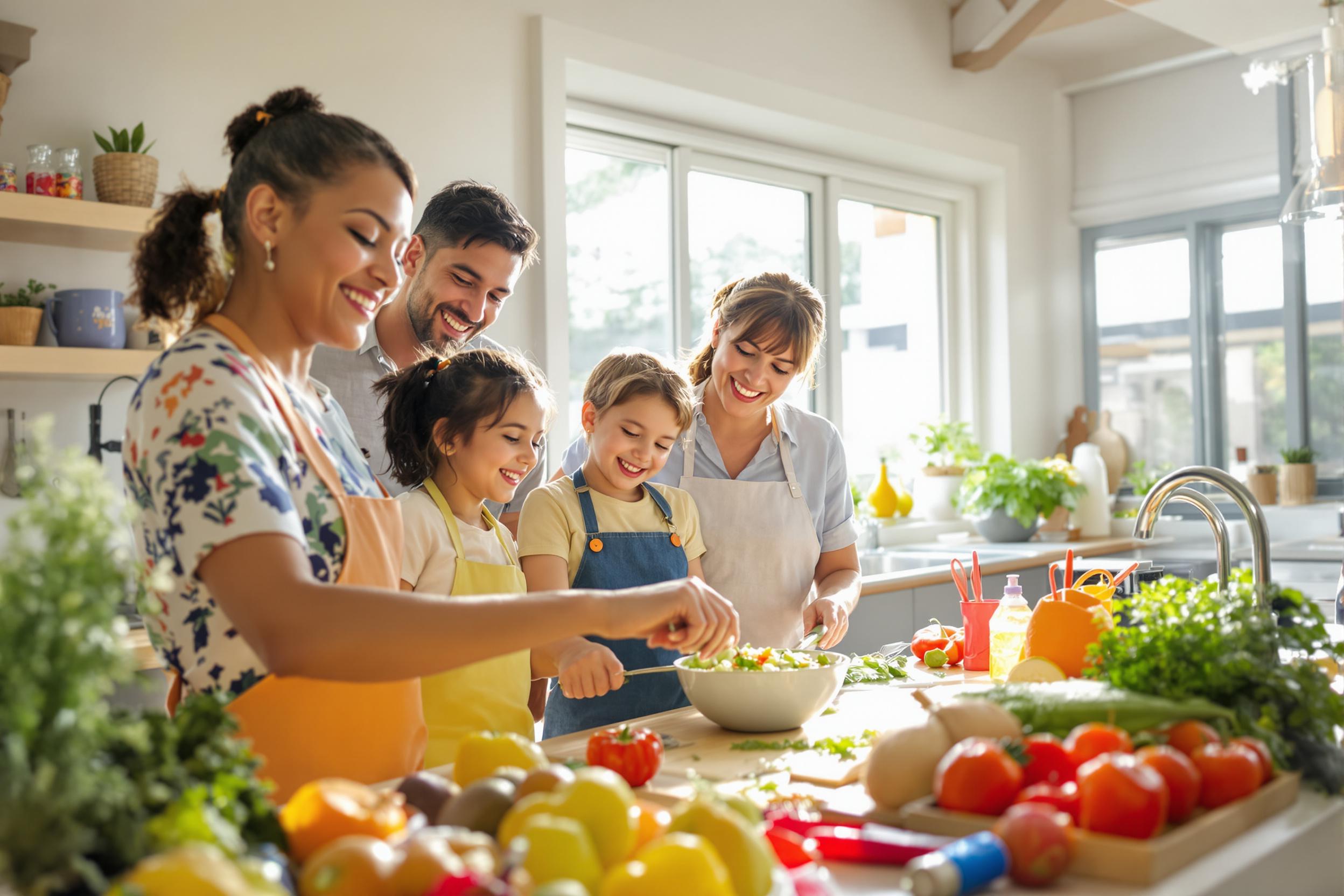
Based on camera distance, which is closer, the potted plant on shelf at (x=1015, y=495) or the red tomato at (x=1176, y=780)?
the red tomato at (x=1176, y=780)

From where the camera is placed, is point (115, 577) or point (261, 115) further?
point (261, 115)

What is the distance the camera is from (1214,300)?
4.82 metres

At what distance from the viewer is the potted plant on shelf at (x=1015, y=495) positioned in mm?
4184

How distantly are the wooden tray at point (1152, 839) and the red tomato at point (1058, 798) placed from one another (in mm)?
30

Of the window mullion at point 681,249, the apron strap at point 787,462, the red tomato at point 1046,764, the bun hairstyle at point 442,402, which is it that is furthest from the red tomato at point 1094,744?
the window mullion at point 681,249

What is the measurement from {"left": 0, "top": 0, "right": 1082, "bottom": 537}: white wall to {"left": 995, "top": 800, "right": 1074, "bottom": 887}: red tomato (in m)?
1.08

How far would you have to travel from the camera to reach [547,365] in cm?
310

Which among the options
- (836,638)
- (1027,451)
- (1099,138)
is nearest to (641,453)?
(836,638)

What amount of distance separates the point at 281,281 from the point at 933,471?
12.4 feet

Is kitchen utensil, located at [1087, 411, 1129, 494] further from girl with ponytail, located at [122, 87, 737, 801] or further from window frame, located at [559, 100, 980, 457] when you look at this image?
girl with ponytail, located at [122, 87, 737, 801]

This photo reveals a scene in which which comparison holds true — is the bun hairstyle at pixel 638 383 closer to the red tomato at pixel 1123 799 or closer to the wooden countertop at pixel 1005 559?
the red tomato at pixel 1123 799

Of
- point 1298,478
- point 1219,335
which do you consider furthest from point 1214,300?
point 1298,478

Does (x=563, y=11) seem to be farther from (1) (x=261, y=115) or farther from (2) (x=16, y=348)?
(1) (x=261, y=115)

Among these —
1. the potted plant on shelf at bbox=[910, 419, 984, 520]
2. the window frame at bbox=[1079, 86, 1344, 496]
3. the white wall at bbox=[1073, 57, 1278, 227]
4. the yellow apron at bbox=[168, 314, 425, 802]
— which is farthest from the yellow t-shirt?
the white wall at bbox=[1073, 57, 1278, 227]
